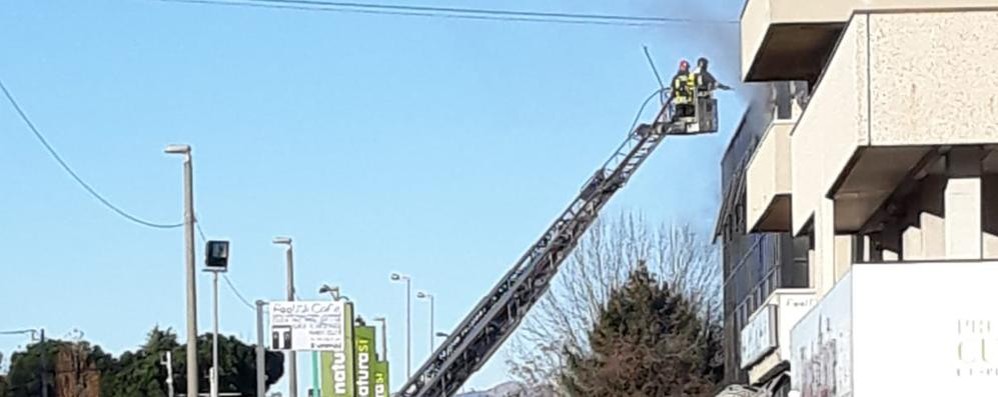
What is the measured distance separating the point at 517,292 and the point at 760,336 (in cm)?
2087

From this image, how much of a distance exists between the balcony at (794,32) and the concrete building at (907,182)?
3 cm

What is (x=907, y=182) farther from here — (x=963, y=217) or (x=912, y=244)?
(x=912, y=244)

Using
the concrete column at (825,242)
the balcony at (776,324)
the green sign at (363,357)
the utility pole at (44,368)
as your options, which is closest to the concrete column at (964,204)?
the concrete column at (825,242)

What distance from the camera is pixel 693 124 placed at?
1802 inches

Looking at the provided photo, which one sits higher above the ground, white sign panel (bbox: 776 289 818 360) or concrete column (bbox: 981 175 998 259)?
concrete column (bbox: 981 175 998 259)

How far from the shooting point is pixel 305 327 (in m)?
34.4

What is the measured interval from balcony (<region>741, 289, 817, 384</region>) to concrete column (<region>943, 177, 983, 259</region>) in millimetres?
7279

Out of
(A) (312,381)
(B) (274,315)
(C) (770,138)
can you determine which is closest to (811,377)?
(C) (770,138)

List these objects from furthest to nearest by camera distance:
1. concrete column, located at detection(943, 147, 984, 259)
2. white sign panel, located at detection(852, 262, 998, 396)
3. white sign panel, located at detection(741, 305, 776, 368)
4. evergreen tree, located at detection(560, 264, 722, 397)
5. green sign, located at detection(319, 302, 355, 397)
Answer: evergreen tree, located at detection(560, 264, 722, 397) → green sign, located at detection(319, 302, 355, 397) → white sign panel, located at detection(741, 305, 776, 368) → concrete column, located at detection(943, 147, 984, 259) → white sign panel, located at detection(852, 262, 998, 396)

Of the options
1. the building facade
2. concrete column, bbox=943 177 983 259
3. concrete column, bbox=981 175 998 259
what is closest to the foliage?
the building facade

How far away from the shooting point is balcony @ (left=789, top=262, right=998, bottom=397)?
1555 centimetres

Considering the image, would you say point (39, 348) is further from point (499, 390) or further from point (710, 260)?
point (710, 260)

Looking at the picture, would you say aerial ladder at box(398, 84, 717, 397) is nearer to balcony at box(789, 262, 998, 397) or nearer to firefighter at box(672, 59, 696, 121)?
firefighter at box(672, 59, 696, 121)

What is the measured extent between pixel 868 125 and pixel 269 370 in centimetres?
8524
